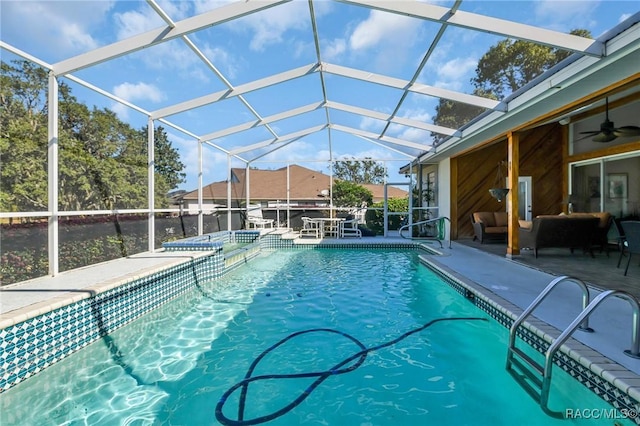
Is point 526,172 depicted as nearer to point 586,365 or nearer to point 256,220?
point 586,365

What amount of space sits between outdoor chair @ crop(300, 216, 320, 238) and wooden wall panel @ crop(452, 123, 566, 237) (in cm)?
457

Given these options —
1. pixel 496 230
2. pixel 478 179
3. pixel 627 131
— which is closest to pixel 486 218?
pixel 496 230

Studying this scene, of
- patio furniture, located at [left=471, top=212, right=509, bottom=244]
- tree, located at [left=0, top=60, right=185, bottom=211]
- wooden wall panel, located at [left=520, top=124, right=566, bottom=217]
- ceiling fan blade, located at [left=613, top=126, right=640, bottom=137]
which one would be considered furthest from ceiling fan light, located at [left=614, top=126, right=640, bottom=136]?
tree, located at [left=0, top=60, right=185, bottom=211]

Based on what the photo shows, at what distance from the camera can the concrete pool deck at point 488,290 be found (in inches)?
104

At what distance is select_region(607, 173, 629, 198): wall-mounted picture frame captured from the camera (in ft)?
23.5

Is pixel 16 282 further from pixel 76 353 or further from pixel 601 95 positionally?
pixel 601 95

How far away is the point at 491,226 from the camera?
366 inches

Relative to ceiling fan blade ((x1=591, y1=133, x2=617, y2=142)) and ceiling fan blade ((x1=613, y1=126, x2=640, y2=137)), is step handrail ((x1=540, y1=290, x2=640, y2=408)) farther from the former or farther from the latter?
ceiling fan blade ((x1=591, y1=133, x2=617, y2=142))

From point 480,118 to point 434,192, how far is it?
6152 mm

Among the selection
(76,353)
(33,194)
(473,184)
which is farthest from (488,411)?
(473,184)

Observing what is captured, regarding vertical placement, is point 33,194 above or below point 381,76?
below

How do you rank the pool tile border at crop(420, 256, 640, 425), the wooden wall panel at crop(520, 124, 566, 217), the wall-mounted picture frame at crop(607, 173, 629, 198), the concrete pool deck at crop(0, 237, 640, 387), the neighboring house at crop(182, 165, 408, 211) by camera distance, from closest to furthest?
the pool tile border at crop(420, 256, 640, 425)
the concrete pool deck at crop(0, 237, 640, 387)
the wall-mounted picture frame at crop(607, 173, 629, 198)
the wooden wall panel at crop(520, 124, 566, 217)
the neighboring house at crop(182, 165, 408, 211)

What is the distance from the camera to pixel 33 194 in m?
4.04

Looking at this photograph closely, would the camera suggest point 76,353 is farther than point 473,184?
No
